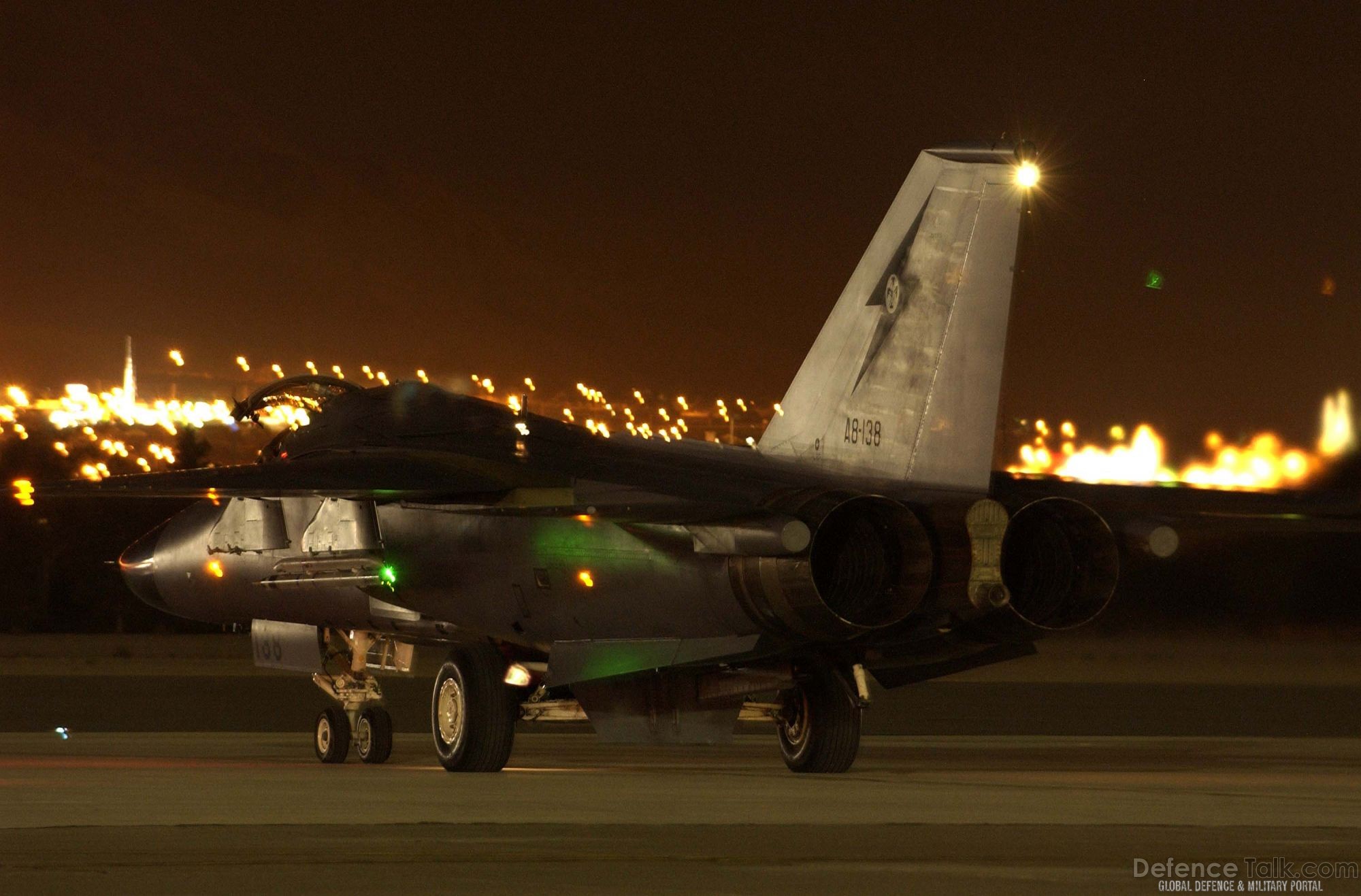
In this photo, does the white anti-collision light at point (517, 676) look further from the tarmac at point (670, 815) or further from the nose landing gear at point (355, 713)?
the nose landing gear at point (355, 713)

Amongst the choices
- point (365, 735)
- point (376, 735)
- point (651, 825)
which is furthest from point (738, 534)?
point (365, 735)

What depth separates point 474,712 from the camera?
53.2ft

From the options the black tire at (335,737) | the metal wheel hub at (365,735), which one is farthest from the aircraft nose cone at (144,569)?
the metal wheel hub at (365,735)

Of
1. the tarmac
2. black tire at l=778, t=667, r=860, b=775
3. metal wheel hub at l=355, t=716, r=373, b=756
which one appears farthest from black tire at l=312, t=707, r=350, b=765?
black tire at l=778, t=667, r=860, b=775

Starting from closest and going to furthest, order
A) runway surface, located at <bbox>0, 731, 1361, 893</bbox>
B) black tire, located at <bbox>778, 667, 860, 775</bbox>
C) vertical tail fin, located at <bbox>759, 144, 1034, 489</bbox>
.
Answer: runway surface, located at <bbox>0, 731, 1361, 893</bbox> → vertical tail fin, located at <bbox>759, 144, 1034, 489</bbox> → black tire, located at <bbox>778, 667, 860, 775</bbox>

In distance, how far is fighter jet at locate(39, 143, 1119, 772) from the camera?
1380cm

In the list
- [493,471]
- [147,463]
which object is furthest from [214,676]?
[493,471]

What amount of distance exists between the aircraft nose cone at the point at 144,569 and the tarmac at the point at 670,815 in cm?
147

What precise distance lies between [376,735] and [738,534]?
5882 millimetres

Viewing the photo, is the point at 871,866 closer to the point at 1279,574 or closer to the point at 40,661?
the point at 1279,574

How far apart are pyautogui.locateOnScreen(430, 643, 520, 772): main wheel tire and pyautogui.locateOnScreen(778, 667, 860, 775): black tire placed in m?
2.22

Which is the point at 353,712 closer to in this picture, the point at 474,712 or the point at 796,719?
the point at 474,712

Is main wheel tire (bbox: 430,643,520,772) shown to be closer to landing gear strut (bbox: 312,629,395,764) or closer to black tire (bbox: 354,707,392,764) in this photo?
black tire (bbox: 354,707,392,764)

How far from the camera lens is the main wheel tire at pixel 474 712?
16.2 metres
